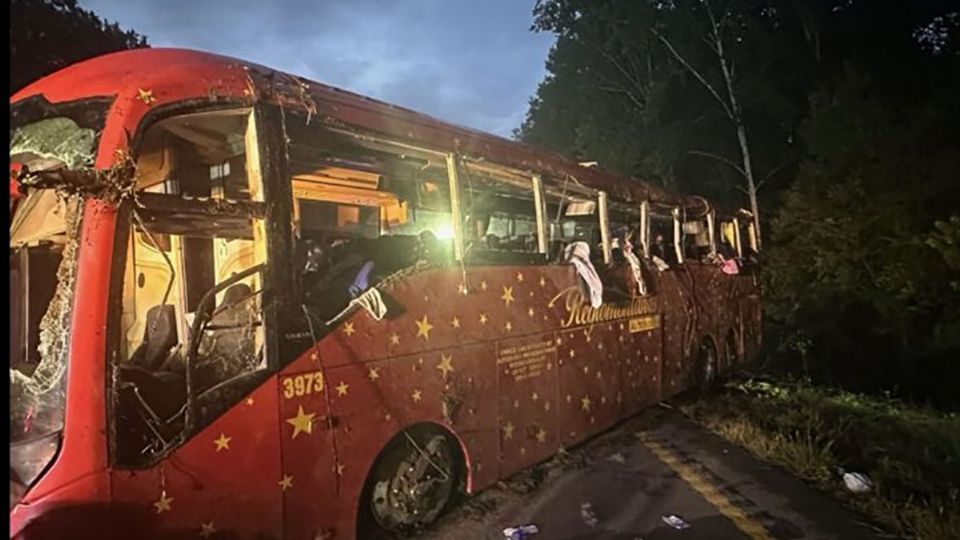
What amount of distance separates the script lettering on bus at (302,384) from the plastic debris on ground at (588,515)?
2.19m

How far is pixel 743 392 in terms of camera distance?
968 centimetres

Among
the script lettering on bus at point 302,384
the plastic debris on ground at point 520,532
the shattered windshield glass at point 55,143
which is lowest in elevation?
the plastic debris on ground at point 520,532

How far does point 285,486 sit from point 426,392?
1.18 m

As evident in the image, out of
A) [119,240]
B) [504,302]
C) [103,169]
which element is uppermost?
[103,169]

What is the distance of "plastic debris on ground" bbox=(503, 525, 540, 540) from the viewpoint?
166 inches

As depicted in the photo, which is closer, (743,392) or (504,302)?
(504,302)

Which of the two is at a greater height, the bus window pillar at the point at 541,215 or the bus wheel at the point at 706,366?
the bus window pillar at the point at 541,215

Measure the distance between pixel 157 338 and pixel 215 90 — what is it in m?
1.51

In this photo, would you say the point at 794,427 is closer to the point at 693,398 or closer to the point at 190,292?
the point at 693,398

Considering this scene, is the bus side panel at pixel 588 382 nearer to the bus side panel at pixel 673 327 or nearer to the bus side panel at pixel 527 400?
the bus side panel at pixel 527 400

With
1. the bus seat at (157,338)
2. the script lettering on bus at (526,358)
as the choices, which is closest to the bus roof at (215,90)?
the bus seat at (157,338)

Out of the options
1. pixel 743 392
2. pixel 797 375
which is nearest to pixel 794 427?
pixel 743 392

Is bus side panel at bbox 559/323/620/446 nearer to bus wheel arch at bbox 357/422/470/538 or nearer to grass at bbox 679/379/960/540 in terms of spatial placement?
grass at bbox 679/379/960/540

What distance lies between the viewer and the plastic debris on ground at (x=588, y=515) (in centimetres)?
444
